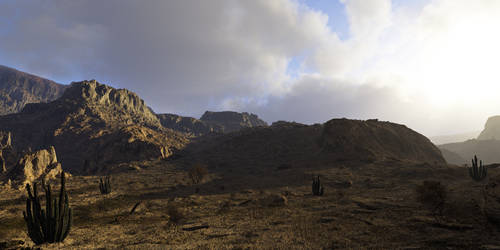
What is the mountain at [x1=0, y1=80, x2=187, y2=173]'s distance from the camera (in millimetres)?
63000

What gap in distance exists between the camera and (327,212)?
14234 millimetres

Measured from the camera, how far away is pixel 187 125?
493 ft

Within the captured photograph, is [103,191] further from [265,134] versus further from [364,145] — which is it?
[265,134]

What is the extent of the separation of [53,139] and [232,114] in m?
114

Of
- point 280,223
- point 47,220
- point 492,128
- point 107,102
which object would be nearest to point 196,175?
point 47,220

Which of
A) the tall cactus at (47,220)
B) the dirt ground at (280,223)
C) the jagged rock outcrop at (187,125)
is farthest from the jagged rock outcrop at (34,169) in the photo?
the jagged rock outcrop at (187,125)

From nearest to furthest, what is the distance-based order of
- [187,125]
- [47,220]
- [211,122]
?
[47,220], [187,125], [211,122]

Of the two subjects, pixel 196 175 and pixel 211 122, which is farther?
pixel 211 122

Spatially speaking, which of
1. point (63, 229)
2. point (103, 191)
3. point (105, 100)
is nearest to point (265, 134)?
point (103, 191)

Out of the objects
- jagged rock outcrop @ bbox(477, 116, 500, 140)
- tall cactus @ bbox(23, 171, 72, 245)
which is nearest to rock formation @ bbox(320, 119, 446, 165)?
tall cactus @ bbox(23, 171, 72, 245)

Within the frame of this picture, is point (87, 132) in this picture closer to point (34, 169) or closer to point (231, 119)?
point (34, 169)

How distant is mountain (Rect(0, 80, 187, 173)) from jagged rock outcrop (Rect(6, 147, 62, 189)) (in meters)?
8.95

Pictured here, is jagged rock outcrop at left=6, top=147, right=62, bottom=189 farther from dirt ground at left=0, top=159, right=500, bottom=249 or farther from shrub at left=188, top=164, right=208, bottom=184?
shrub at left=188, top=164, right=208, bottom=184

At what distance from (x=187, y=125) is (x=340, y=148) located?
120 m
